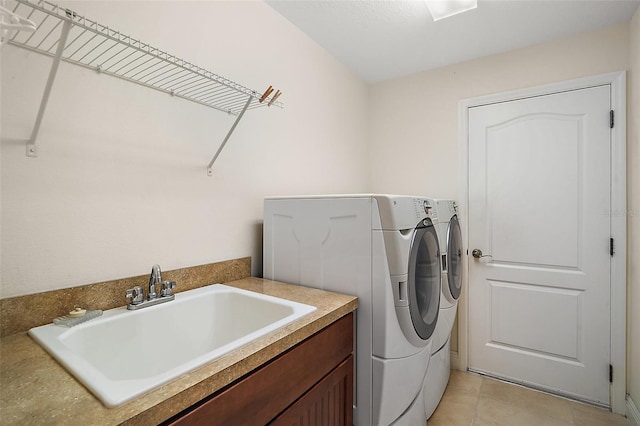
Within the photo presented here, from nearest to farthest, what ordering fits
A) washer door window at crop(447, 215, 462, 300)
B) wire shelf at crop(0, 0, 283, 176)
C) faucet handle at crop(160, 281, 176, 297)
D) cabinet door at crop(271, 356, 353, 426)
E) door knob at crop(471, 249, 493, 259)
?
1. wire shelf at crop(0, 0, 283, 176)
2. cabinet door at crop(271, 356, 353, 426)
3. faucet handle at crop(160, 281, 176, 297)
4. washer door window at crop(447, 215, 462, 300)
5. door knob at crop(471, 249, 493, 259)

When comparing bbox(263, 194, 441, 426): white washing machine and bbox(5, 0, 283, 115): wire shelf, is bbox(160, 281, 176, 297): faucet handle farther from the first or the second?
bbox(5, 0, 283, 115): wire shelf

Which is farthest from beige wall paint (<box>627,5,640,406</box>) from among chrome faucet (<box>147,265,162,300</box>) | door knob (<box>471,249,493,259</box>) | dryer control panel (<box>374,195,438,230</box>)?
chrome faucet (<box>147,265,162,300</box>)

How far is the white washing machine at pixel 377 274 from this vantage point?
50.1 inches

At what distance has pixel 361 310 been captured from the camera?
132cm

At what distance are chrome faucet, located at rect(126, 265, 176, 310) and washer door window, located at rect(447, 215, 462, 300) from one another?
5.17 ft

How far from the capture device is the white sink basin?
681 mm

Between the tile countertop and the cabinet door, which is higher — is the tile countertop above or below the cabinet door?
above

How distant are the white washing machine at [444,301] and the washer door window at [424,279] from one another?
0.14 m

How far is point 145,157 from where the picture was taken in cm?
125

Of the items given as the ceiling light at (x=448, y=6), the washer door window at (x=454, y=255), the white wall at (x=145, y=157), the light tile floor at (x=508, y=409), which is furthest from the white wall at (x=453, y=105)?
the white wall at (x=145, y=157)

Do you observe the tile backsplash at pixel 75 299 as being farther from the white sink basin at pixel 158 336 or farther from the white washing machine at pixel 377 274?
the white washing machine at pixel 377 274

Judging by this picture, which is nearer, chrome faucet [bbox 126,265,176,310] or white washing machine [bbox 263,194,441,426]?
chrome faucet [bbox 126,265,176,310]

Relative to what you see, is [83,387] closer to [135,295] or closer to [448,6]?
[135,295]

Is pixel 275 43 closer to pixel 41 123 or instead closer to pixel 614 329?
pixel 41 123
